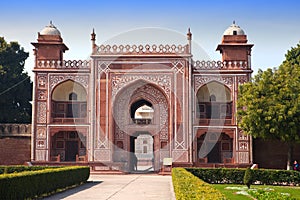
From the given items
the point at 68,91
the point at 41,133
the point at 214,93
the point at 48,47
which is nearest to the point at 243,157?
the point at 214,93

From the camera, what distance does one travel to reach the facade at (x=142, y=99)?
1005 inches

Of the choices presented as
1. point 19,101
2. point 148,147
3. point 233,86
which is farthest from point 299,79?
point 148,147

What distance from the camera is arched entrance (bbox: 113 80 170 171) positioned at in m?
25.8

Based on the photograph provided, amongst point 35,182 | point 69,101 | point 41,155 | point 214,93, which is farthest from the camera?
point 69,101

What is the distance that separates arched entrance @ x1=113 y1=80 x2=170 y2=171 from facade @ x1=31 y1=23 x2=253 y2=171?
0.18 feet

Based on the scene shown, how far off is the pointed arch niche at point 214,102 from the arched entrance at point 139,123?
2.26 metres

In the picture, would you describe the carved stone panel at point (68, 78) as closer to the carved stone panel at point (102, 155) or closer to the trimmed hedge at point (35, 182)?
the carved stone panel at point (102, 155)

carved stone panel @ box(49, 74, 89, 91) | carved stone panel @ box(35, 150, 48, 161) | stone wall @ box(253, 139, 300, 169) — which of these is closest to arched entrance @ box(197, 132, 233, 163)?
stone wall @ box(253, 139, 300, 169)

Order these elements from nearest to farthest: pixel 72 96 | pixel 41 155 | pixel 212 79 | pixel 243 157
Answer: pixel 243 157 → pixel 41 155 → pixel 212 79 → pixel 72 96

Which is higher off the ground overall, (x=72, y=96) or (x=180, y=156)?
(x=72, y=96)

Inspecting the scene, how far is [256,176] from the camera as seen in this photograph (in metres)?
18.8

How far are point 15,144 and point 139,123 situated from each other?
7.49 metres

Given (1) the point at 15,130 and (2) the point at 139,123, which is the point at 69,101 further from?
(2) the point at 139,123

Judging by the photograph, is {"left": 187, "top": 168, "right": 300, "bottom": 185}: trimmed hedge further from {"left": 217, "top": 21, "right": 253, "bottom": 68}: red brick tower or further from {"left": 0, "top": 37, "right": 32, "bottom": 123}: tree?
{"left": 0, "top": 37, "right": 32, "bottom": 123}: tree
